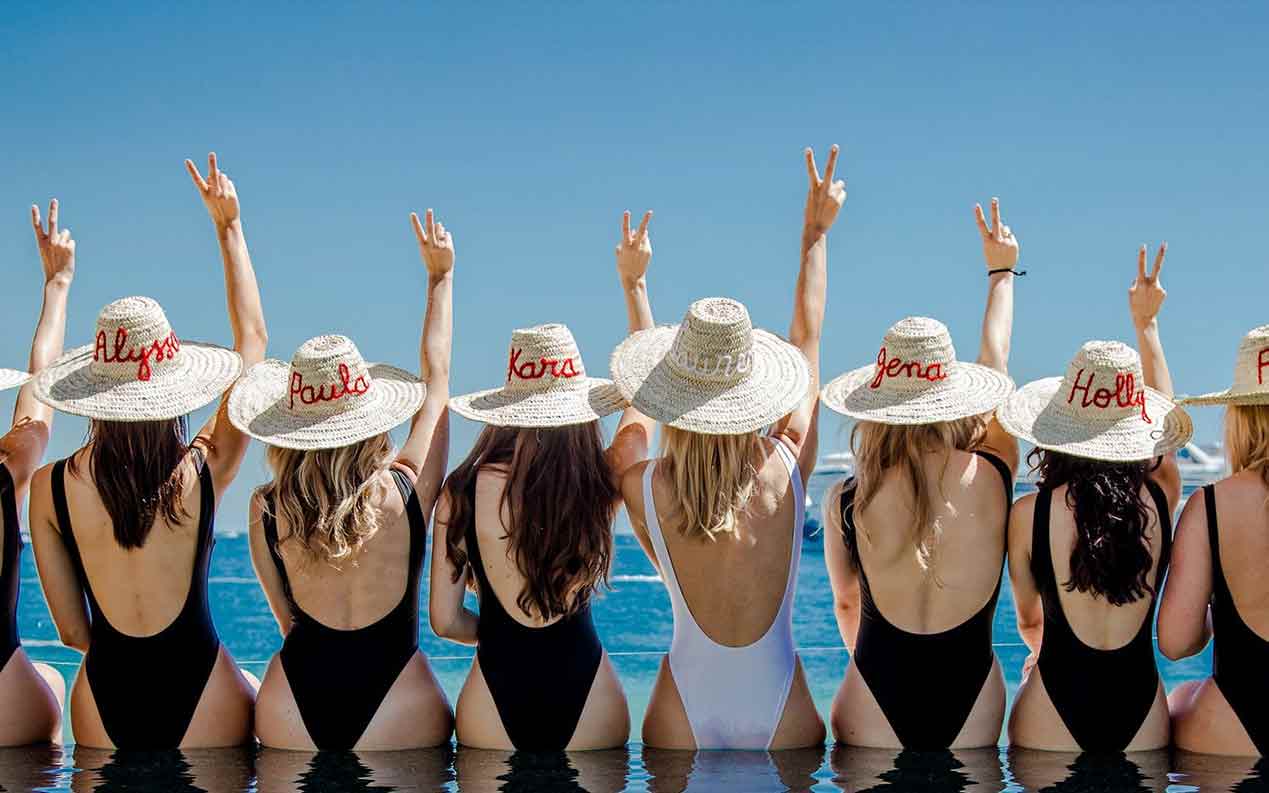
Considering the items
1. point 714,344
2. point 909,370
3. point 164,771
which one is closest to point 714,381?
point 714,344

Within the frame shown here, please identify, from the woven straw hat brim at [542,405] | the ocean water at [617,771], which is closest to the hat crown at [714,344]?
the woven straw hat brim at [542,405]

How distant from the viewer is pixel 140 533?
4.75 meters

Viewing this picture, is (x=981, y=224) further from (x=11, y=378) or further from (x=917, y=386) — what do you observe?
(x=11, y=378)

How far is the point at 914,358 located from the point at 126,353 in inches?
112

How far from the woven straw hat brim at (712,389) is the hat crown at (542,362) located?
16 cm

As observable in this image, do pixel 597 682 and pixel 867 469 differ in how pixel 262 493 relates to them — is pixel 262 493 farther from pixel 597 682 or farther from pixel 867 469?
pixel 867 469

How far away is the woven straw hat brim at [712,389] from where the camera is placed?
4590 millimetres

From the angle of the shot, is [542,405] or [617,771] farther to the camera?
[542,405]

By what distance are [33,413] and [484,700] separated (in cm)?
209

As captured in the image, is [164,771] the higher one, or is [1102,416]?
[1102,416]

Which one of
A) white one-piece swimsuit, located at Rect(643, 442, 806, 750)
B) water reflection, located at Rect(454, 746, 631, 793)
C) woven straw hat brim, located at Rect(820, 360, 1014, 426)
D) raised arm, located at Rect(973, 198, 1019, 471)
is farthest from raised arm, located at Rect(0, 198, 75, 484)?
raised arm, located at Rect(973, 198, 1019, 471)

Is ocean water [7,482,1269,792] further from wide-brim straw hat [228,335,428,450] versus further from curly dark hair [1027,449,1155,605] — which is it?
wide-brim straw hat [228,335,428,450]

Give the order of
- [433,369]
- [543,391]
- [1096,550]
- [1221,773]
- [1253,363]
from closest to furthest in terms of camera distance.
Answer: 1. [1221,773]
2. [1096,550]
3. [1253,363]
4. [543,391]
5. [433,369]

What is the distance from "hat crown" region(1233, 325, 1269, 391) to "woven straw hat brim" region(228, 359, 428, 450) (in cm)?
291
